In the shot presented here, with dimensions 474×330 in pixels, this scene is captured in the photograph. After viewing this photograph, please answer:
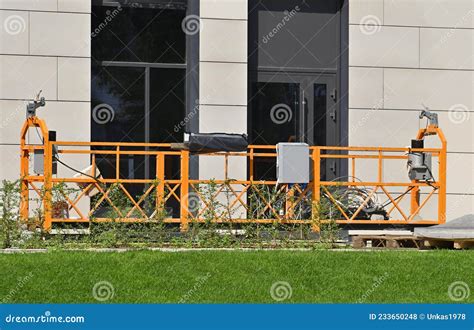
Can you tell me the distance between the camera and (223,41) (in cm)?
1998

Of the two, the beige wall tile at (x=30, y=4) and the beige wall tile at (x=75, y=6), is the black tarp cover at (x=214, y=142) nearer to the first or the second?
the beige wall tile at (x=75, y=6)

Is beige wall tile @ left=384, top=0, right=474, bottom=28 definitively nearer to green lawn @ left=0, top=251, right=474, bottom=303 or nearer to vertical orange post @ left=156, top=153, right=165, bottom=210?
vertical orange post @ left=156, top=153, right=165, bottom=210

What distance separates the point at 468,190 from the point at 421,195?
145 centimetres

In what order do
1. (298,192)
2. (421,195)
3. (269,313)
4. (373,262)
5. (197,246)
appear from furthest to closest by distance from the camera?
(421,195) < (298,192) < (197,246) < (373,262) < (269,313)

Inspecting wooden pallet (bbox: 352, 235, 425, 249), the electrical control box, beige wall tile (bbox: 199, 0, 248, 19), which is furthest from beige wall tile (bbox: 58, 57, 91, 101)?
wooden pallet (bbox: 352, 235, 425, 249)

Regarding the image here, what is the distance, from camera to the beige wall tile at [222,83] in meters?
19.9

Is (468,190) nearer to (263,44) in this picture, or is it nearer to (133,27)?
(263,44)

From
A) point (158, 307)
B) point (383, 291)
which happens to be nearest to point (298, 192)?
point (383, 291)

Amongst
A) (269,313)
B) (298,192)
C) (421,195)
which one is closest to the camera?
(269,313)

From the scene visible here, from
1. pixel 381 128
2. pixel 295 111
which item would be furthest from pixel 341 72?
pixel 381 128

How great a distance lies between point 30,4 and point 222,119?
4559mm

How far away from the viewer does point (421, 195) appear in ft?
65.4

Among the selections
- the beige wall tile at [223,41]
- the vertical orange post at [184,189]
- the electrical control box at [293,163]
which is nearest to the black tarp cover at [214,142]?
the vertical orange post at [184,189]

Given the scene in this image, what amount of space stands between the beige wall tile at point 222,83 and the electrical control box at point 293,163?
3525mm
